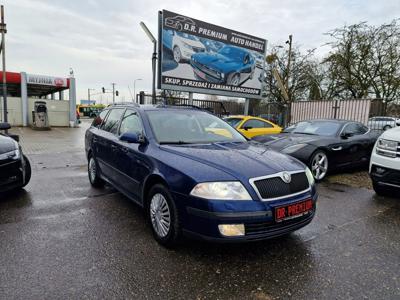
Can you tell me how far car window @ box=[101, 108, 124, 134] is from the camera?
4719mm

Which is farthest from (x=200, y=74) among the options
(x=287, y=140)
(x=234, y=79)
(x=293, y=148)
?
(x=293, y=148)

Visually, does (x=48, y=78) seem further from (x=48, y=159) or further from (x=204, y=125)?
(x=204, y=125)

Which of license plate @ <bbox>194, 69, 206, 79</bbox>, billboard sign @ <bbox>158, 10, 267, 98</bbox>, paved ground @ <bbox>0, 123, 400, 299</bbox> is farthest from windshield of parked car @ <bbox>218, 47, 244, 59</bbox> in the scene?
paved ground @ <bbox>0, 123, 400, 299</bbox>

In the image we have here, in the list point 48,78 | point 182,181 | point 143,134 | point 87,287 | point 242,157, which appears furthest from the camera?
point 48,78

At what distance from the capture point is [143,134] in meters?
3.72

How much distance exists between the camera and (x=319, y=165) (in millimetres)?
6195

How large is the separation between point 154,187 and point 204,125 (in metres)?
1.33

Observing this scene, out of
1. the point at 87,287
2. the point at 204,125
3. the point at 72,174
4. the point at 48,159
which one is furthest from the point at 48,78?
the point at 87,287

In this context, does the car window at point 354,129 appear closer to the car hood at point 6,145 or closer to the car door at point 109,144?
the car door at point 109,144

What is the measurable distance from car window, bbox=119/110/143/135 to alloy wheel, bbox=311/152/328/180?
380 centimetres

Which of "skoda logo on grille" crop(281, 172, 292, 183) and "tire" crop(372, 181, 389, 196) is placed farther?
"tire" crop(372, 181, 389, 196)

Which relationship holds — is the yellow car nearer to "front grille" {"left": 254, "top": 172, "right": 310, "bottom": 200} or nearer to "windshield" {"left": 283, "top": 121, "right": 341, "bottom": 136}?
"windshield" {"left": 283, "top": 121, "right": 341, "bottom": 136}

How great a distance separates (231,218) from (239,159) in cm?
71

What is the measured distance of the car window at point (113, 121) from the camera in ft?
15.5
